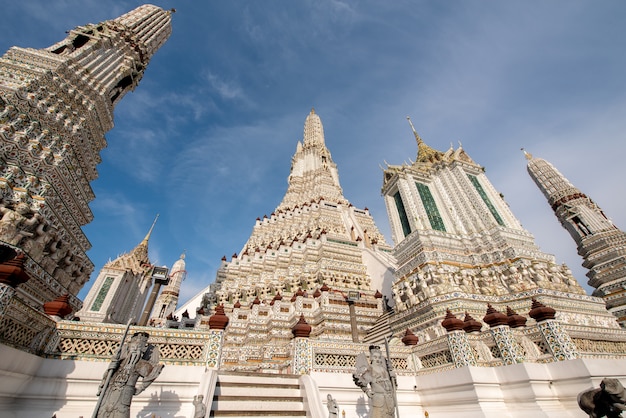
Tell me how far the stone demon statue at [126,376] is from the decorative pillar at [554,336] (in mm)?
8049

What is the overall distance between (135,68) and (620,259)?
106 feet

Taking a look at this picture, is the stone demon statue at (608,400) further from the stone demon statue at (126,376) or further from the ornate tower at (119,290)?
the ornate tower at (119,290)

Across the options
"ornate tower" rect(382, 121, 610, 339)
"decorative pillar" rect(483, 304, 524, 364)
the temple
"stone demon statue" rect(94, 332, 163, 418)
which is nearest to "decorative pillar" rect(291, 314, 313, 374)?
the temple

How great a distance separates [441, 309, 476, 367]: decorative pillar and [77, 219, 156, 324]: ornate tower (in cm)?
2187

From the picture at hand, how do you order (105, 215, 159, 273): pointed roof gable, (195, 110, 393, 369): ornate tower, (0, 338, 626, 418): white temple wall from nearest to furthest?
(0, 338, 626, 418): white temple wall < (195, 110, 393, 369): ornate tower < (105, 215, 159, 273): pointed roof gable

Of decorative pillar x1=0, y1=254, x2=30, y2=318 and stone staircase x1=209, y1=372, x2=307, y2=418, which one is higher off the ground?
decorative pillar x1=0, y1=254, x2=30, y2=318

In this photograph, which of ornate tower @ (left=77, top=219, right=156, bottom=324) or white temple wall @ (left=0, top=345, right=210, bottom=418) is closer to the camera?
white temple wall @ (left=0, top=345, right=210, bottom=418)

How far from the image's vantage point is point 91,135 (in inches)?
476

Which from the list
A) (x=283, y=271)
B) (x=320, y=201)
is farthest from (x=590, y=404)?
(x=320, y=201)

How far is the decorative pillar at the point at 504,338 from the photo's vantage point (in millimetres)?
6664

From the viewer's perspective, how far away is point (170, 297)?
40.9 metres

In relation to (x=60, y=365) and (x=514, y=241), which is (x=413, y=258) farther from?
(x=60, y=365)

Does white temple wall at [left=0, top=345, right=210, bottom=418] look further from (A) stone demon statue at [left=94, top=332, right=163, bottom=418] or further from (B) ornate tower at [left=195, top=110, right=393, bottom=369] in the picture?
(B) ornate tower at [left=195, top=110, right=393, bottom=369]

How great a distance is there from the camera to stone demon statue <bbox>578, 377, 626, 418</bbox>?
3.46 metres
